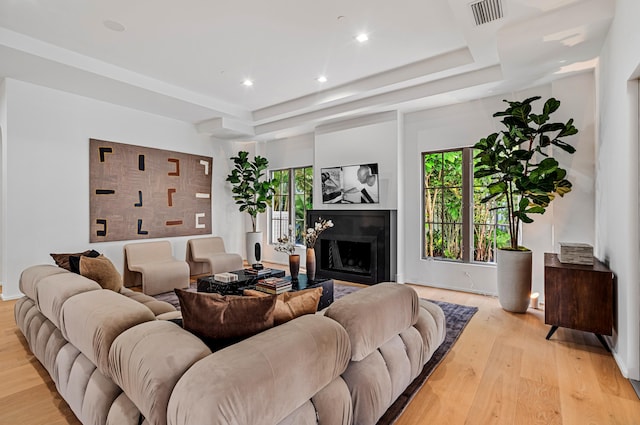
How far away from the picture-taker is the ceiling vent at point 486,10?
277 cm

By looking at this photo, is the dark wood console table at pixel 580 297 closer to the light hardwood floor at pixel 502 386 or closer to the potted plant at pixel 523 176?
the light hardwood floor at pixel 502 386

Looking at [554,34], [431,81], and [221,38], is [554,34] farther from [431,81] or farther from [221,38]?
[221,38]

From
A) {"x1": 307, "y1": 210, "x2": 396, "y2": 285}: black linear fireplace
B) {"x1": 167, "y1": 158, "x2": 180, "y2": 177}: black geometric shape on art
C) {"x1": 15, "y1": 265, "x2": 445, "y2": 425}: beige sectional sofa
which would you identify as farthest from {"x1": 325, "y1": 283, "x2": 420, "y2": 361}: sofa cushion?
{"x1": 167, "y1": 158, "x2": 180, "y2": 177}: black geometric shape on art

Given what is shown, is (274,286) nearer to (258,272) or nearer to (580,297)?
(258,272)

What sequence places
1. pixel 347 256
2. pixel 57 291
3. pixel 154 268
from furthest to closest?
pixel 347 256 → pixel 154 268 → pixel 57 291

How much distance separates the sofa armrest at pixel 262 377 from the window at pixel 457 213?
3.95 metres

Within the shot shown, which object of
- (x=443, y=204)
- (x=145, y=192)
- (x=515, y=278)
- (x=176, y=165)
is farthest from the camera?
(x=176, y=165)

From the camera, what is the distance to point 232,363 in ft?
3.69

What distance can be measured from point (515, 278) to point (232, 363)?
145 inches

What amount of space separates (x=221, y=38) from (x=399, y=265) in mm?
3961

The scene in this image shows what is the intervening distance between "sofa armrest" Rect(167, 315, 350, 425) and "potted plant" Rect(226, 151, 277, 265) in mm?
5518

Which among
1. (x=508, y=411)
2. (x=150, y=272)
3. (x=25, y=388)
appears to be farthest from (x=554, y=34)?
(x=150, y=272)

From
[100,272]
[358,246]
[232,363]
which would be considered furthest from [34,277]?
[358,246]

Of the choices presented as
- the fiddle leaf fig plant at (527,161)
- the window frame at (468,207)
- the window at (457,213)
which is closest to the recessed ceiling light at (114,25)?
the fiddle leaf fig plant at (527,161)
